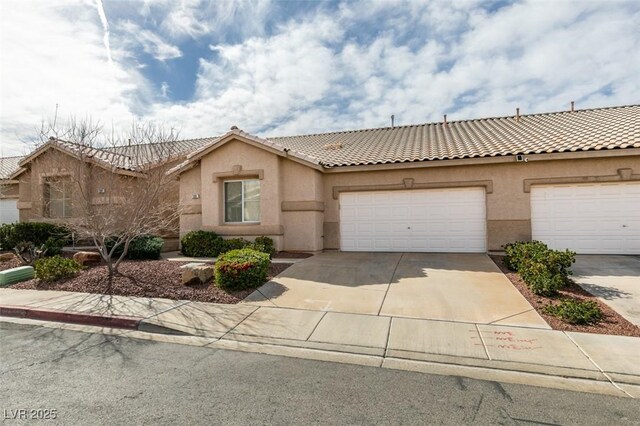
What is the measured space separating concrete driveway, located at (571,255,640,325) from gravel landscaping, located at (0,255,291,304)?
23.9ft

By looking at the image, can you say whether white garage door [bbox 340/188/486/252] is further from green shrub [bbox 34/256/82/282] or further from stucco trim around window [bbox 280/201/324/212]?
green shrub [bbox 34/256/82/282]

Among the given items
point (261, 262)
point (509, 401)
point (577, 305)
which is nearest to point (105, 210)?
point (261, 262)

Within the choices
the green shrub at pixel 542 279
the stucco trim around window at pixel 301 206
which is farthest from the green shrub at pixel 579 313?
the stucco trim around window at pixel 301 206

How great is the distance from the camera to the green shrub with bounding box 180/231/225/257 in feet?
40.0

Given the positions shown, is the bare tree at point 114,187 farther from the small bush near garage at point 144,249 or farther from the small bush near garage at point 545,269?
the small bush near garage at point 545,269

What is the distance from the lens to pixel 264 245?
11.5 metres

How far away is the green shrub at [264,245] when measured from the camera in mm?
11227

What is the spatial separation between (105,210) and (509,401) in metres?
9.49

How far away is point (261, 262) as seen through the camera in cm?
812

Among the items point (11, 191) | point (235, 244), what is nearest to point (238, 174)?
point (235, 244)

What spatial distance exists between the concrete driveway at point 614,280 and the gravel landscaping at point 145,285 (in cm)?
729

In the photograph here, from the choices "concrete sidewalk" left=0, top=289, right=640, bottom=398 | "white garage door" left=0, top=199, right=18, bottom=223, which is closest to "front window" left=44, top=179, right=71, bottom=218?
"white garage door" left=0, top=199, right=18, bottom=223

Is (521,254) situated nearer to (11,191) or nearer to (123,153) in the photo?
(123,153)

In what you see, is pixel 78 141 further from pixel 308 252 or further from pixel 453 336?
pixel 453 336
